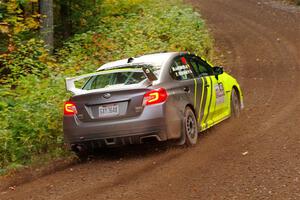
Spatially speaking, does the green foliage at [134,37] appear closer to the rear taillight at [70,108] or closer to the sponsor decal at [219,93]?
the sponsor decal at [219,93]

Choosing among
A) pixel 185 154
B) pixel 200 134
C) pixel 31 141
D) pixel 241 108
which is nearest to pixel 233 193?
pixel 185 154

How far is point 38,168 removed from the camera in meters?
8.44

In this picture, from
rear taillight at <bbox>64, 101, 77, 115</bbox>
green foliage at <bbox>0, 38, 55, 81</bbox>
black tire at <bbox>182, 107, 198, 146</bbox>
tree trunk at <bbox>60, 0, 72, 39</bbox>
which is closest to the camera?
rear taillight at <bbox>64, 101, 77, 115</bbox>

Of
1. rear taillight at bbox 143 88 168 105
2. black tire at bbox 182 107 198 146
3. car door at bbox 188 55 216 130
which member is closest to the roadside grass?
rear taillight at bbox 143 88 168 105

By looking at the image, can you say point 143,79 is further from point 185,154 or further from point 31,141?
point 31,141

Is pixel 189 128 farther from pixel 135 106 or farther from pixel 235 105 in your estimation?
pixel 235 105

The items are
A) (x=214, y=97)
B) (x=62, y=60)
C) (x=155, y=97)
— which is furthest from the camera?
(x=62, y=60)

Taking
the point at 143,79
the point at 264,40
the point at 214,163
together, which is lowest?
the point at 264,40

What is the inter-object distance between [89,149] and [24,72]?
4.82 metres

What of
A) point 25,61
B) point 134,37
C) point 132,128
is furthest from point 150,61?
point 134,37

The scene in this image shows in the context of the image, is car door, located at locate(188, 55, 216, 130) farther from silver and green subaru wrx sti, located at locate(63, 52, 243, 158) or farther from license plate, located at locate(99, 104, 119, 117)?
license plate, located at locate(99, 104, 119, 117)

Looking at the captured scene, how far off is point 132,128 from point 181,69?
1805 mm

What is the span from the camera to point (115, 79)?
347 inches

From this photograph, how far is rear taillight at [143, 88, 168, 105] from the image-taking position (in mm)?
8289
